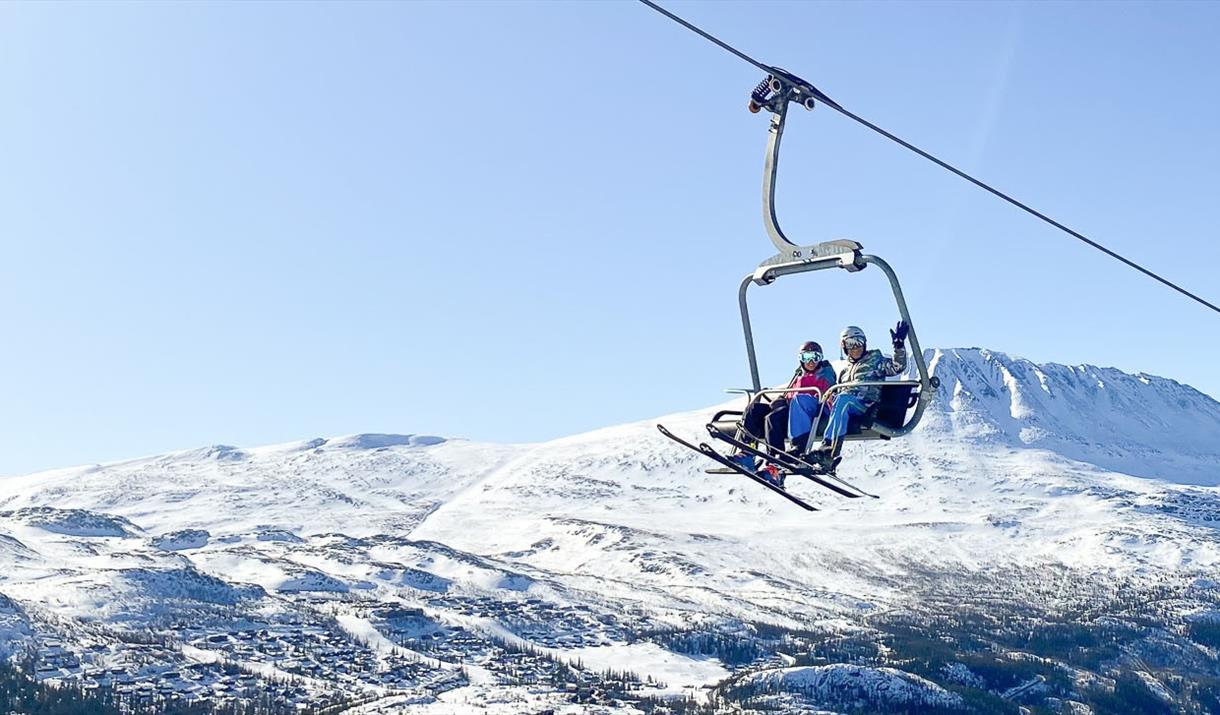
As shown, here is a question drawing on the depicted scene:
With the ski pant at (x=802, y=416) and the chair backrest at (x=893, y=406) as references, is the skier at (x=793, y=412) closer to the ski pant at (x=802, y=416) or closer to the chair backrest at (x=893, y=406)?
the ski pant at (x=802, y=416)

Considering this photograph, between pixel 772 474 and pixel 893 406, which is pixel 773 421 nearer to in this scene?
pixel 772 474

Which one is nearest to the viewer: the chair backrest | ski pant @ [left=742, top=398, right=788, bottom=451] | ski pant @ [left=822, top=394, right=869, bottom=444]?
ski pant @ [left=822, top=394, right=869, bottom=444]

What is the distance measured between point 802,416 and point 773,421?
86cm

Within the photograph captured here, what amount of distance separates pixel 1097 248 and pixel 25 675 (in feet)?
693

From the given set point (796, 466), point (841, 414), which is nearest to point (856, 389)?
point (841, 414)

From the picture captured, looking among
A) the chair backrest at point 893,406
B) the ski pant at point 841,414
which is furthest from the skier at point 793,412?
the chair backrest at point 893,406

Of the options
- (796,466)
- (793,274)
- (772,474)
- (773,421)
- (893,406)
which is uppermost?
(793,274)

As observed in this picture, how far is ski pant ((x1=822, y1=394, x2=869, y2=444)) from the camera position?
66.2ft

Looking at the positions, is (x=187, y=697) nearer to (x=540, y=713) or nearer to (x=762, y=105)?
(x=540, y=713)

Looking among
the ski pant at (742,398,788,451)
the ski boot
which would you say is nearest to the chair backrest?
the ski pant at (742,398,788,451)

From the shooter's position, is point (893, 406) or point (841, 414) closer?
point (841, 414)

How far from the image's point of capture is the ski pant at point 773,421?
21.4 meters

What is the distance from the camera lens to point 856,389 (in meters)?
20.5

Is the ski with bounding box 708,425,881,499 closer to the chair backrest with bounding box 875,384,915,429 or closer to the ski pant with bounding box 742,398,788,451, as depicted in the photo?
the ski pant with bounding box 742,398,788,451
